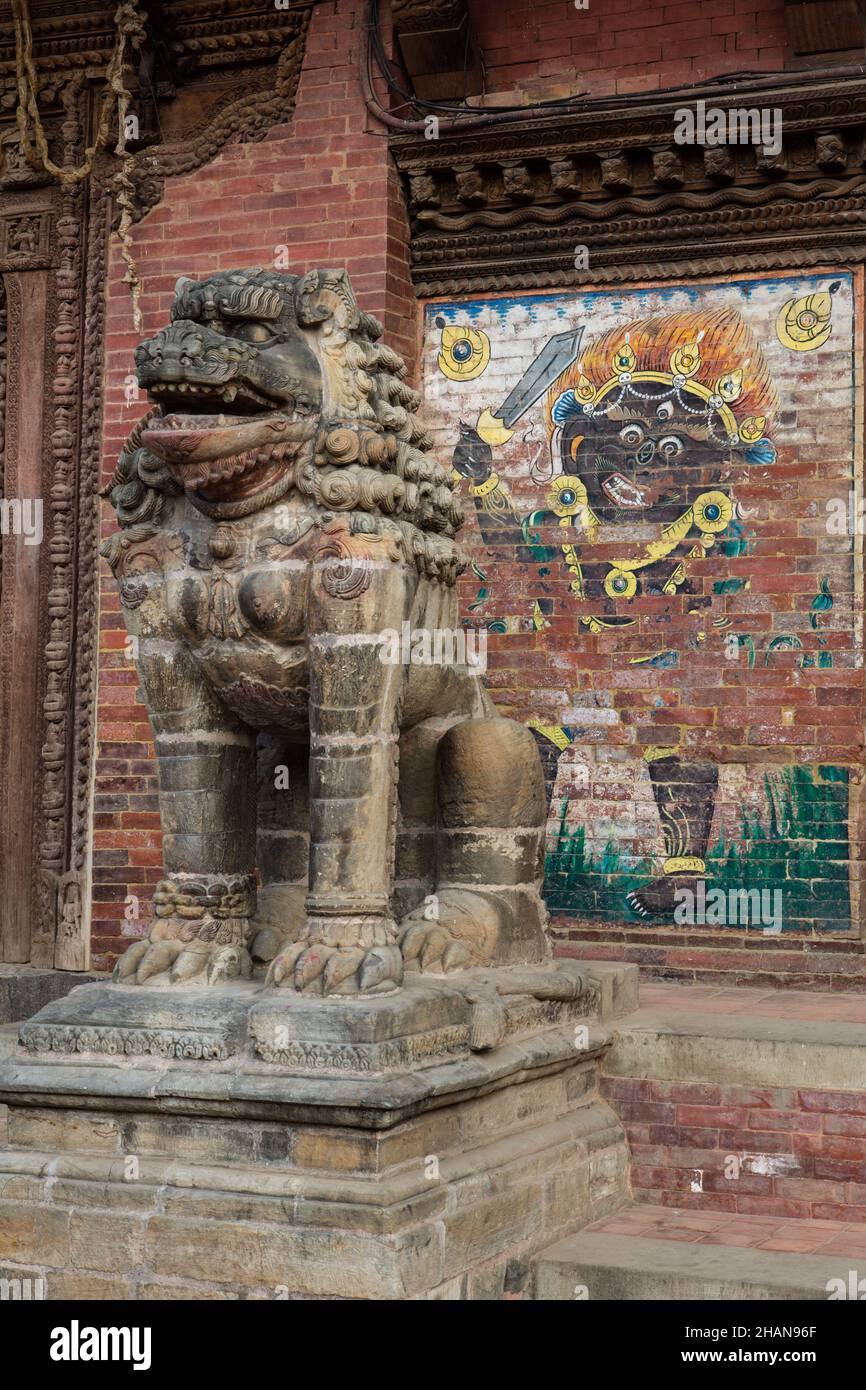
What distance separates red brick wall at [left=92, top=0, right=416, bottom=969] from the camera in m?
8.48

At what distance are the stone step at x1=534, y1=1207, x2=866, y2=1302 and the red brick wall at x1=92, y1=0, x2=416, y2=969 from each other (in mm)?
3851

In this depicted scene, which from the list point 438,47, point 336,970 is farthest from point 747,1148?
point 438,47

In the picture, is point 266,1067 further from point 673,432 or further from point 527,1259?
point 673,432

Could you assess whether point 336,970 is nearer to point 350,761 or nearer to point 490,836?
point 350,761

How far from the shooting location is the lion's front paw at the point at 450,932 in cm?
532

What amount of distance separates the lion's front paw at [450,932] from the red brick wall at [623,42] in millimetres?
4381

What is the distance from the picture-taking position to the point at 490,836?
5668mm

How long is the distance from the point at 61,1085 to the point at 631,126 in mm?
5233

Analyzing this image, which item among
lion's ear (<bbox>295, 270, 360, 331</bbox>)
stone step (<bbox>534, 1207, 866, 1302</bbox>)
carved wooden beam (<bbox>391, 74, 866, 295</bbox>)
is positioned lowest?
stone step (<bbox>534, 1207, 866, 1302</bbox>)

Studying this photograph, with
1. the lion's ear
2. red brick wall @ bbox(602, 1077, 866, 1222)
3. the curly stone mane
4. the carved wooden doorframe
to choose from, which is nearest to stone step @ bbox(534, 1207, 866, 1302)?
red brick wall @ bbox(602, 1077, 866, 1222)

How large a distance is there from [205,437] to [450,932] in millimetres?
1677

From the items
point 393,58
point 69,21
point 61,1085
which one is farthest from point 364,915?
point 69,21

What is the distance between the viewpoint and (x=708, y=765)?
799 centimetres

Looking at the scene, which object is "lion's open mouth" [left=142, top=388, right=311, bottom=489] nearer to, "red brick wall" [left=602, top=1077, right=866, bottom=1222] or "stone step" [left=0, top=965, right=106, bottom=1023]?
"red brick wall" [left=602, top=1077, right=866, bottom=1222]
